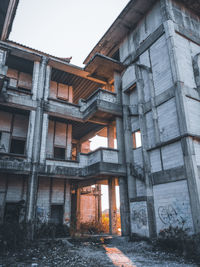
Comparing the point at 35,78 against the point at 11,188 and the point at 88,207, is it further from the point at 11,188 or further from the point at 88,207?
the point at 88,207

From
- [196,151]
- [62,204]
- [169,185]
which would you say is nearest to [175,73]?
[196,151]

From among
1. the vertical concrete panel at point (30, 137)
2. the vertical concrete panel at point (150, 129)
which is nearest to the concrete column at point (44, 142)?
the vertical concrete panel at point (30, 137)

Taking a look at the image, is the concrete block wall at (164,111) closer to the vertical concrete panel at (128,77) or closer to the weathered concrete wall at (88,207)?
the vertical concrete panel at (128,77)

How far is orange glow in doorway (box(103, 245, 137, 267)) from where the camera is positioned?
815 cm

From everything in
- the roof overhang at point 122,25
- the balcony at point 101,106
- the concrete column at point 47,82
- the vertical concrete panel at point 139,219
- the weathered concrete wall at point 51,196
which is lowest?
the vertical concrete panel at point 139,219

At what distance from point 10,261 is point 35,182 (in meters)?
5.61

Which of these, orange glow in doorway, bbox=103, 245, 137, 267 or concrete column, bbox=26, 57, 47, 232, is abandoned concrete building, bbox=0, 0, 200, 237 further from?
orange glow in doorway, bbox=103, 245, 137, 267

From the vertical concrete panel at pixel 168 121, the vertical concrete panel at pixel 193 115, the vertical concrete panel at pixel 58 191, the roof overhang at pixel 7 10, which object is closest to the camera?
the roof overhang at pixel 7 10

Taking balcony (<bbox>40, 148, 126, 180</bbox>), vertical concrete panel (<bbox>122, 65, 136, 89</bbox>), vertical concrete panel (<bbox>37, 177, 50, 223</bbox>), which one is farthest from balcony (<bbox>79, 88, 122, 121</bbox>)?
Answer: vertical concrete panel (<bbox>37, 177, 50, 223</bbox>)

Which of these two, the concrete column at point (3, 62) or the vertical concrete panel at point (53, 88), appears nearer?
the concrete column at point (3, 62)

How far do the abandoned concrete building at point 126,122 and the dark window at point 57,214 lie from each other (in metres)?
0.07

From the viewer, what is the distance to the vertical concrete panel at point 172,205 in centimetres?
1032

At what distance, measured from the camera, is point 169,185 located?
11.4 metres

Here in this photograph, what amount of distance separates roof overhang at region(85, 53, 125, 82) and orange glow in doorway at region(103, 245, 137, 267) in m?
12.8
